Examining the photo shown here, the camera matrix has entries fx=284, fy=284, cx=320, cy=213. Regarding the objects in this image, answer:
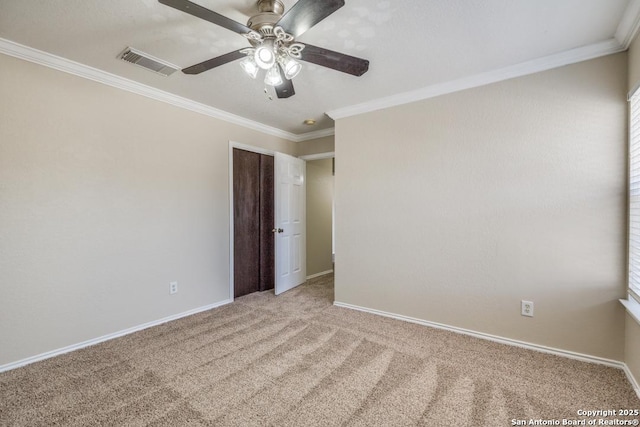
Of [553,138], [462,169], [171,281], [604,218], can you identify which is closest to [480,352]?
[604,218]

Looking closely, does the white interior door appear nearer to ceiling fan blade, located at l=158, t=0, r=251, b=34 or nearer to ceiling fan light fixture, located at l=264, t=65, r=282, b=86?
ceiling fan light fixture, located at l=264, t=65, r=282, b=86

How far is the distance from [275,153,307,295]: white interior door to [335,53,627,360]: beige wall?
3.47 ft

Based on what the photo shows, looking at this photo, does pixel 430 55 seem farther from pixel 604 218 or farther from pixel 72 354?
pixel 72 354

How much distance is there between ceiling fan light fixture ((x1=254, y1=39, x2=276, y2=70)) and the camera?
1.62 meters

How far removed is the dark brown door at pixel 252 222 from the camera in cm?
383

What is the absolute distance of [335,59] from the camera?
1.75 m

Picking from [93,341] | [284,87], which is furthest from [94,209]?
[284,87]

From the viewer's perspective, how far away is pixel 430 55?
7.37 ft

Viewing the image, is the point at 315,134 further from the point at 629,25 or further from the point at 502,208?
the point at 629,25

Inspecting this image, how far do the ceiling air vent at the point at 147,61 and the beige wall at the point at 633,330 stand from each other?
133 inches

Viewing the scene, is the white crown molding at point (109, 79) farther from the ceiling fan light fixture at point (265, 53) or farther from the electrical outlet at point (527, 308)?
the electrical outlet at point (527, 308)

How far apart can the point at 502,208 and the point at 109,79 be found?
3698 millimetres

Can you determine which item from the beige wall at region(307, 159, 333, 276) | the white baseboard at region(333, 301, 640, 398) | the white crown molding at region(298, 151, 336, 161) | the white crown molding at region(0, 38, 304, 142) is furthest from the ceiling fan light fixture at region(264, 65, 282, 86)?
the beige wall at region(307, 159, 333, 276)

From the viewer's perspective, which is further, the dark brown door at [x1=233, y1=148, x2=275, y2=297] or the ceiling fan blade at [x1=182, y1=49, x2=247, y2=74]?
the dark brown door at [x1=233, y1=148, x2=275, y2=297]
